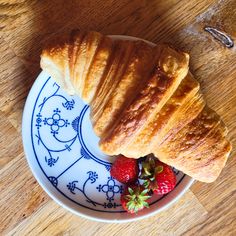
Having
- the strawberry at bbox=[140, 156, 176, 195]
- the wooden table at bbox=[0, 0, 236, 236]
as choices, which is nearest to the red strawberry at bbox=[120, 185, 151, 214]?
the strawberry at bbox=[140, 156, 176, 195]

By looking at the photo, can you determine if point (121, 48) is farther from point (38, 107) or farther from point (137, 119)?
point (38, 107)

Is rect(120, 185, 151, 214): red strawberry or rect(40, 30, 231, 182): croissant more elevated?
rect(40, 30, 231, 182): croissant

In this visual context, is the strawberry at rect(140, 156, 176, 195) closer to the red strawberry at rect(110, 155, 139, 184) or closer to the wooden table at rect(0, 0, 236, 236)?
the red strawberry at rect(110, 155, 139, 184)

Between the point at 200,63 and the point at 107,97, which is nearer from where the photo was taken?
the point at 107,97

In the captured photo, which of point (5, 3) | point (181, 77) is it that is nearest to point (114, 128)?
point (181, 77)

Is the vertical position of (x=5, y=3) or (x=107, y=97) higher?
(x=5, y=3)

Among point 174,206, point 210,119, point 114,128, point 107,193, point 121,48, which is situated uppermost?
point 121,48

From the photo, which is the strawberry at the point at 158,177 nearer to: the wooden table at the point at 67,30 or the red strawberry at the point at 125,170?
the red strawberry at the point at 125,170
